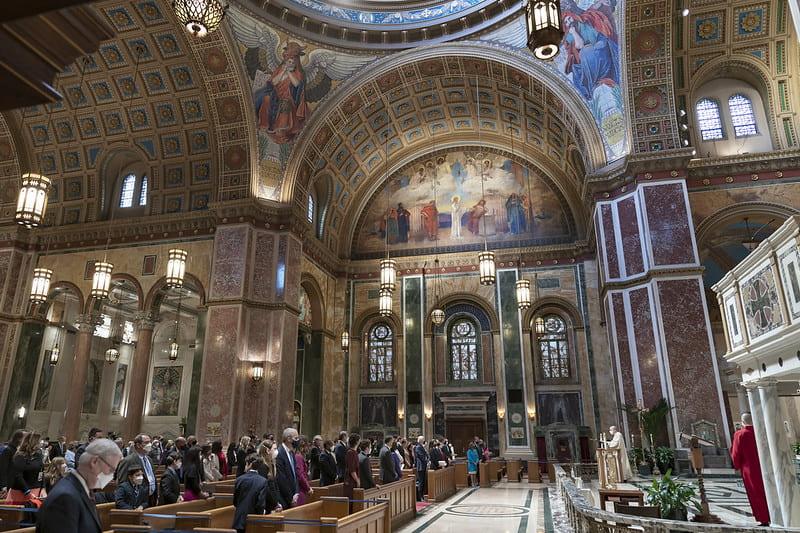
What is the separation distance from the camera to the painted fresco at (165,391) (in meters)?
27.1

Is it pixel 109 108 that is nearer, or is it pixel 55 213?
pixel 109 108

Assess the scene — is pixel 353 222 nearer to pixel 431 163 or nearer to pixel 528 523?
pixel 431 163

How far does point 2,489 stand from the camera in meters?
7.29

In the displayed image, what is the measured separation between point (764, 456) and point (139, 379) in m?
17.0

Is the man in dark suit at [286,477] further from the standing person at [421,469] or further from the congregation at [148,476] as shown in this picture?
the standing person at [421,469]

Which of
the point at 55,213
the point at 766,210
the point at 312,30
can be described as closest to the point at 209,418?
the point at 55,213

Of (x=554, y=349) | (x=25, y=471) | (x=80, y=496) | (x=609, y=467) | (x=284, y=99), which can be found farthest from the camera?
(x=554, y=349)

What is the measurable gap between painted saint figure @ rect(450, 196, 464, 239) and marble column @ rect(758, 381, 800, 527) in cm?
1763

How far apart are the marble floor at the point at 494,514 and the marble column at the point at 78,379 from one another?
39.7 feet

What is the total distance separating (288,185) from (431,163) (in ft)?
26.1

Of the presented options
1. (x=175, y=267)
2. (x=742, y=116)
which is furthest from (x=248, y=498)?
(x=742, y=116)

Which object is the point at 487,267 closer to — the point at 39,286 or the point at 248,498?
the point at 248,498

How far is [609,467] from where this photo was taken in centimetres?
1150

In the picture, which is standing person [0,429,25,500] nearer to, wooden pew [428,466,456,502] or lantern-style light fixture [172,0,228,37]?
lantern-style light fixture [172,0,228,37]
